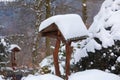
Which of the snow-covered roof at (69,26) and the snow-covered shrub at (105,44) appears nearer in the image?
the snow-covered roof at (69,26)

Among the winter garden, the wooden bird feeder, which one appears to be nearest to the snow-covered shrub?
the winter garden

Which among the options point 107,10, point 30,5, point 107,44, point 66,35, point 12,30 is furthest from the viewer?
point 12,30

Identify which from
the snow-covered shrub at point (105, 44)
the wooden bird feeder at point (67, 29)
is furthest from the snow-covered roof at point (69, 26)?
the snow-covered shrub at point (105, 44)

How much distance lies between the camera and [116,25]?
25.7 feet

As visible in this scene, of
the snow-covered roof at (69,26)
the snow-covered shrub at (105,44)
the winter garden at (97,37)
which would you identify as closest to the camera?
the snow-covered roof at (69,26)

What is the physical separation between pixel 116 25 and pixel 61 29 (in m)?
1.39

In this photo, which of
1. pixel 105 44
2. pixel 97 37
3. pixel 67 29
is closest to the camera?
pixel 67 29

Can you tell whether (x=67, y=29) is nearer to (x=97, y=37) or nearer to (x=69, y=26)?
(x=69, y=26)

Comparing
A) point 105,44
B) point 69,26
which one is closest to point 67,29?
point 69,26

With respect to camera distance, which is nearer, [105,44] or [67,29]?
[67,29]

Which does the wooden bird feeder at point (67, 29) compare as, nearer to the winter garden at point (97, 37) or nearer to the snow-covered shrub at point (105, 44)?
the winter garden at point (97, 37)

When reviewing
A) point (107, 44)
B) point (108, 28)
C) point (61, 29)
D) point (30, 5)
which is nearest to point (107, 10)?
point (108, 28)

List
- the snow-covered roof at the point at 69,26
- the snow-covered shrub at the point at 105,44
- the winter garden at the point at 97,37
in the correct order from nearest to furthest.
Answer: the snow-covered roof at the point at 69,26 → the winter garden at the point at 97,37 → the snow-covered shrub at the point at 105,44

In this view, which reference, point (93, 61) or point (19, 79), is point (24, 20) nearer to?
point (19, 79)
